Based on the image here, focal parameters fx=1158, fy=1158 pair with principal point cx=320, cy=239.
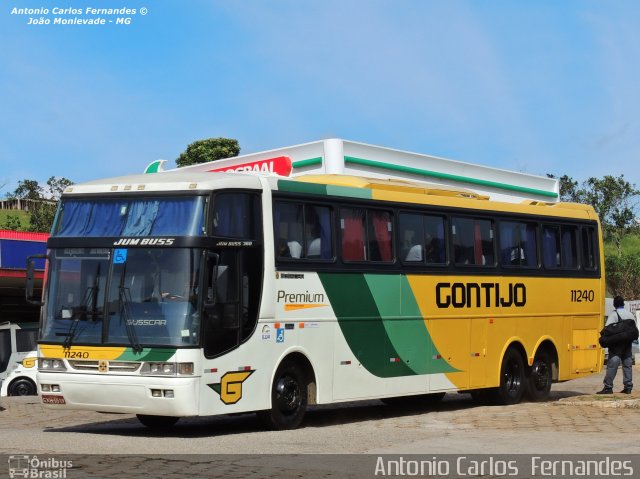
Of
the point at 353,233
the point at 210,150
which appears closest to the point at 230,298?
the point at 353,233

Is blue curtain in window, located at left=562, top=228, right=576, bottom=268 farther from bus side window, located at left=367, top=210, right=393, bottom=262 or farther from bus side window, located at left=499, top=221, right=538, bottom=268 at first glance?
bus side window, located at left=367, top=210, right=393, bottom=262

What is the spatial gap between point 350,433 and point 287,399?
1.03 meters

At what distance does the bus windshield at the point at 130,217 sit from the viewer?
1423 cm

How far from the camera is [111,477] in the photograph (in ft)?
32.7

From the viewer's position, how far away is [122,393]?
13922mm

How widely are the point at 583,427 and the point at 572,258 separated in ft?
23.0

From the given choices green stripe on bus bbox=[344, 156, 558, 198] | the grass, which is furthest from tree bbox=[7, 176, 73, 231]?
green stripe on bus bbox=[344, 156, 558, 198]

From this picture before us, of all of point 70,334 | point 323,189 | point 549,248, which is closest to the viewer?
point 70,334

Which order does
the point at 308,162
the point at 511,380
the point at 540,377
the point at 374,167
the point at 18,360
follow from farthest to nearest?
the point at 18,360
the point at 374,167
the point at 308,162
the point at 540,377
the point at 511,380

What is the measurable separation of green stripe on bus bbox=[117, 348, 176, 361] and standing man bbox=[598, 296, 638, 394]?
9.92 metres

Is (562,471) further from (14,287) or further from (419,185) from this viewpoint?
(14,287)

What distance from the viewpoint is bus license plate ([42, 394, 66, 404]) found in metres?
14.4

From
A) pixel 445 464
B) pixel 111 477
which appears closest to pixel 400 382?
pixel 445 464

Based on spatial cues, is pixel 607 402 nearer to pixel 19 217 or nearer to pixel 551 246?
pixel 551 246
